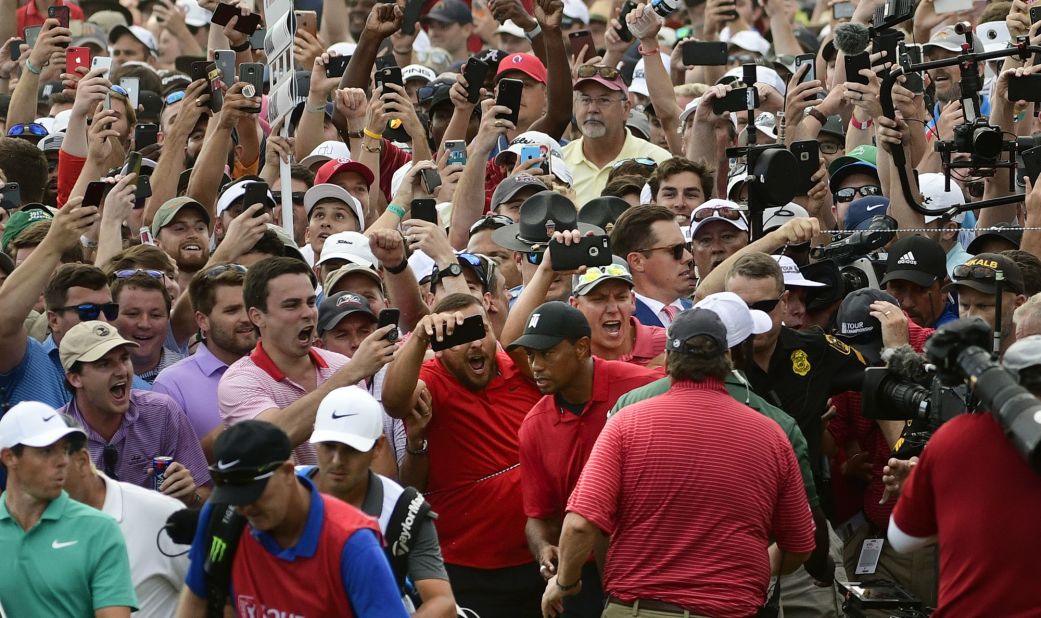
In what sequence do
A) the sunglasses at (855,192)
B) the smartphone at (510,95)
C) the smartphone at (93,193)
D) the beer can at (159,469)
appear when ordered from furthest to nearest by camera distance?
1. the sunglasses at (855,192)
2. the smartphone at (510,95)
3. the smartphone at (93,193)
4. the beer can at (159,469)

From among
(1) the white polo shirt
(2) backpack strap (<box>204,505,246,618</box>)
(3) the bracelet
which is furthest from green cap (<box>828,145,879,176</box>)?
(2) backpack strap (<box>204,505,246,618</box>)

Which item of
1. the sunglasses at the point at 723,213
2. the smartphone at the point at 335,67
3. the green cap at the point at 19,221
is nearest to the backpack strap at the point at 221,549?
the sunglasses at the point at 723,213

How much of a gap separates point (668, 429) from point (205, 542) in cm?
169

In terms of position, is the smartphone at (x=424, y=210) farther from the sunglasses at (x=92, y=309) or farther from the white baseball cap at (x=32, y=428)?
the white baseball cap at (x=32, y=428)

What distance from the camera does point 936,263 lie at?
850cm

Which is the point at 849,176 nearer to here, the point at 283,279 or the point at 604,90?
the point at 604,90

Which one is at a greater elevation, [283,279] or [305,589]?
[283,279]

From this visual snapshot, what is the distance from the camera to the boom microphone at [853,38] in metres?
9.59

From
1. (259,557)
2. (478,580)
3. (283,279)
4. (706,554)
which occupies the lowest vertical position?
(478,580)

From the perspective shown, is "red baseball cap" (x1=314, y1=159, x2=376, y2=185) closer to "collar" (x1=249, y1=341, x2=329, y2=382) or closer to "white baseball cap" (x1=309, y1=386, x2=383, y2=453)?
"collar" (x1=249, y1=341, x2=329, y2=382)

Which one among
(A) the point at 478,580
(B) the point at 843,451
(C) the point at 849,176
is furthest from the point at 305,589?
(C) the point at 849,176

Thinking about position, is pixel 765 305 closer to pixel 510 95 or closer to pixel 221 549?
pixel 221 549

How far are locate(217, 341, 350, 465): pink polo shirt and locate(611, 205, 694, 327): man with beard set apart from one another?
1.71 metres

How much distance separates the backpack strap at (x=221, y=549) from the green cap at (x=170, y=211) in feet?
13.9
